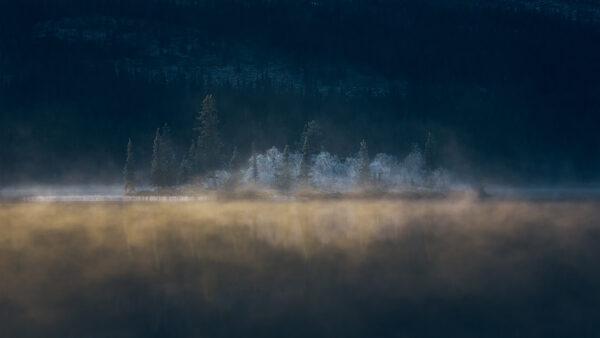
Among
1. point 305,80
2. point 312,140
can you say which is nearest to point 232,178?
point 312,140

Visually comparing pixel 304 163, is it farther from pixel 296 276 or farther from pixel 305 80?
pixel 296 276

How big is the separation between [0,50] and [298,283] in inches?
4614

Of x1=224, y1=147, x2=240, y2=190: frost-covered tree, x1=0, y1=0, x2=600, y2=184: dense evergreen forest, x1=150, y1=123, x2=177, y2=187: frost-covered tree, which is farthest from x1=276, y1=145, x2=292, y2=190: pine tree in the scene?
x1=150, y1=123, x2=177, y2=187: frost-covered tree

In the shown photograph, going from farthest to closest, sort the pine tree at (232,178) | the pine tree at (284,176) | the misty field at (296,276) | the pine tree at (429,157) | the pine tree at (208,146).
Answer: the pine tree at (429,157)
the pine tree at (208,146)
the pine tree at (284,176)
the pine tree at (232,178)
the misty field at (296,276)

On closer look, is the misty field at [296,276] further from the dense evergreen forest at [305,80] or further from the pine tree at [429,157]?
the dense evergreen forest at [305,80]

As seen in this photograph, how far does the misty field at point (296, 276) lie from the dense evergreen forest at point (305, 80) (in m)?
44.9

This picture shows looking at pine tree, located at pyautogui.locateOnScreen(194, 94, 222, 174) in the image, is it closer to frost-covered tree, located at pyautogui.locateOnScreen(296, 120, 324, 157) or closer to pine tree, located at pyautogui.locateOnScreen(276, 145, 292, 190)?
pine tree, located at pyautogui.locateOnScreen(276, 145, 292, 190)

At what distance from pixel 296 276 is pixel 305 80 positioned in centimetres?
9162

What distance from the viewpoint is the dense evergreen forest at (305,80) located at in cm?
9800

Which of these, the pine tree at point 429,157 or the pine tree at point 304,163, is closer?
the pine tree at point 304,163

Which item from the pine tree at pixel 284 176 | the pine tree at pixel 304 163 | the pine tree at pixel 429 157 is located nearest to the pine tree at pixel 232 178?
the pine tree at pixel 284 176

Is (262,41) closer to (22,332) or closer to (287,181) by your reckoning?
(287,181)

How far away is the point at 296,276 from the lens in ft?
86.6

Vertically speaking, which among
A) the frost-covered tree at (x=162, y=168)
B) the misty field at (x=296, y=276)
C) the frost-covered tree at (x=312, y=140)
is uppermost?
the frost-covered tree at (x=312, y=140)
